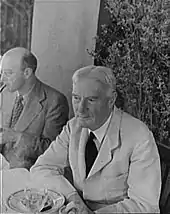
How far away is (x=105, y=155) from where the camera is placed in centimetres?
92

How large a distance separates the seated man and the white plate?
11 centimetres

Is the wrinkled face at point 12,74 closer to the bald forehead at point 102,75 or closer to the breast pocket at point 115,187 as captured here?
the bald forehead at point 102,75

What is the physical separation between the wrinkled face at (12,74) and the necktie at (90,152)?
0.28 meters

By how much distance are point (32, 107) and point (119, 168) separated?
0.33 meters

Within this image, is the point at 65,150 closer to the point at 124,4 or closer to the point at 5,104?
the point at 5,104

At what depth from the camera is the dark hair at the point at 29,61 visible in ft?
3.50

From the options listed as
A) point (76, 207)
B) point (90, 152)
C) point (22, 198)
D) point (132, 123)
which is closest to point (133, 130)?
point (132, 123)

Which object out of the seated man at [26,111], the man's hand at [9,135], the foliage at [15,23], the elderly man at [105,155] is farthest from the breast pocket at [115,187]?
the foliage at [15,23]

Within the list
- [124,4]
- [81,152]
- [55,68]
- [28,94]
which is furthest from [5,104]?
[124,4]

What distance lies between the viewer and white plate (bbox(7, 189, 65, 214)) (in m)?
0.96

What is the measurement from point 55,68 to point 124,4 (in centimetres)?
27

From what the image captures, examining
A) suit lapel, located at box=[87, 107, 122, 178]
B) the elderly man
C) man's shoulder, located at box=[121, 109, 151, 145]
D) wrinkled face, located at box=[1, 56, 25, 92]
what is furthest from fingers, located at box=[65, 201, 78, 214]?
wrinkled face, located at box=[1, 56, 25, 92]

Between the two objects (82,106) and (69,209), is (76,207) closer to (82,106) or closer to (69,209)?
(69,209)

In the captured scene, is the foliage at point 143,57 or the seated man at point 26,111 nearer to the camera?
the foliage at point 143,57
